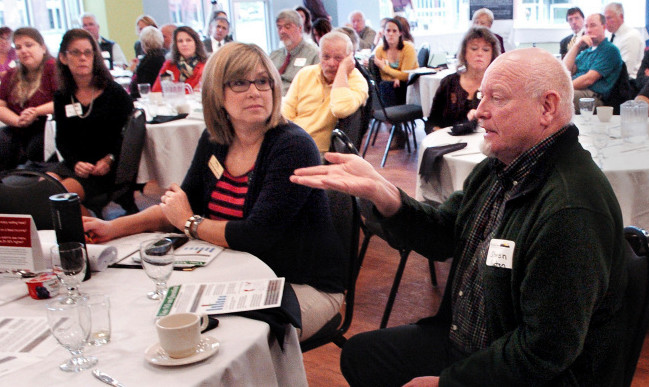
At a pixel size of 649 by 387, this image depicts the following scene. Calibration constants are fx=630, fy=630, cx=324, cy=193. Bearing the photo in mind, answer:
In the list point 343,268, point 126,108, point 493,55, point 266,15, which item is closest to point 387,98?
point 493,55

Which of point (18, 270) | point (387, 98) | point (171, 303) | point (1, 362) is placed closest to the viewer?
point (1, 362)

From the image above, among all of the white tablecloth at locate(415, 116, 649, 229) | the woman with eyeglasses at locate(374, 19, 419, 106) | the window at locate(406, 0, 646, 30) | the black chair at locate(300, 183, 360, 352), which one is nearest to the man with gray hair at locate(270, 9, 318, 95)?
the woman with eyeglasses at locate(374, 19, 419, 106)

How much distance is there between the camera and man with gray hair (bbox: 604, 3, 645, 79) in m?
7.14

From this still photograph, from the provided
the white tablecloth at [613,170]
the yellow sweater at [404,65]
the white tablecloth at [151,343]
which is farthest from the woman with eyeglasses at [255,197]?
the yellow sweater at [404,65]

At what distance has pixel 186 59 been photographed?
5.80m

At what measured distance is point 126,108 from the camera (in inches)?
154

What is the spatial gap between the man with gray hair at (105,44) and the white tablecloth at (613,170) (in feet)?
21.4

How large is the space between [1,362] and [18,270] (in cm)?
Answer: 50

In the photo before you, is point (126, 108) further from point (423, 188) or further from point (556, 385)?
point (556, 385)

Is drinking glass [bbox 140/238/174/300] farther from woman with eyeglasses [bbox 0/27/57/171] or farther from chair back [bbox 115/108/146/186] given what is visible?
woman with eyeglasses [bbox 0/27/57/171]

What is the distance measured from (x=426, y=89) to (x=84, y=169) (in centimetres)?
371

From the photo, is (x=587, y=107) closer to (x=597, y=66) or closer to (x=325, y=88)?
(x=325, y=88)

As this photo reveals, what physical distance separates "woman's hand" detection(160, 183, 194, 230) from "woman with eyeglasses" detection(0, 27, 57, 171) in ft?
9.99

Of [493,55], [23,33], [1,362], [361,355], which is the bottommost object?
[361,355]
